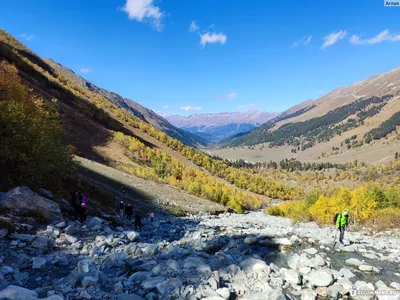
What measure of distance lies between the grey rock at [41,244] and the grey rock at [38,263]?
5.65 feet

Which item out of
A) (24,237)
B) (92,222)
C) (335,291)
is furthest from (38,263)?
(335,291)

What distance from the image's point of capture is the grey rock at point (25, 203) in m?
16.8

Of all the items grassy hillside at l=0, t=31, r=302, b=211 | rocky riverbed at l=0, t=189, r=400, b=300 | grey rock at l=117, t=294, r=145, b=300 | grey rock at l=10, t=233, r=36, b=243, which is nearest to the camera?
grey rock at l=117, t=294, r=145, b=300

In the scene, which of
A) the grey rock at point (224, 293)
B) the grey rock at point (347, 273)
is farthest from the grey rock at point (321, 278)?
Answer: the grey rock at point (224, 293)

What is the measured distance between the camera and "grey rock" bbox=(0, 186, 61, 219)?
55.1 ft

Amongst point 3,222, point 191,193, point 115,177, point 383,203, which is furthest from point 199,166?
point 3,222

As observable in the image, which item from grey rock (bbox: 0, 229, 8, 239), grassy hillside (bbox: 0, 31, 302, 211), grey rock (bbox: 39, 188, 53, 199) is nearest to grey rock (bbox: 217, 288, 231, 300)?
grey rock (bbox: 0, 229, 8, 239)

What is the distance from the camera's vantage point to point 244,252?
1828cm

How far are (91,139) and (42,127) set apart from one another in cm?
5329

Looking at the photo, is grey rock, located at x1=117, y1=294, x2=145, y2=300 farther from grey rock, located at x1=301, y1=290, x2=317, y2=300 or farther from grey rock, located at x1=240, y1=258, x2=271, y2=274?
grey rock, located at x1=301, y1=290, x2=317, y2=300

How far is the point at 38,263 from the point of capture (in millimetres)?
11398

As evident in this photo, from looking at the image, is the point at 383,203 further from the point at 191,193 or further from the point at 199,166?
the point at 199,166

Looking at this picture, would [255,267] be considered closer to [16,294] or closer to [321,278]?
[321,278]

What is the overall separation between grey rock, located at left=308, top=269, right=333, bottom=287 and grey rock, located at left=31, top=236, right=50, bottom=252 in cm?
1250
